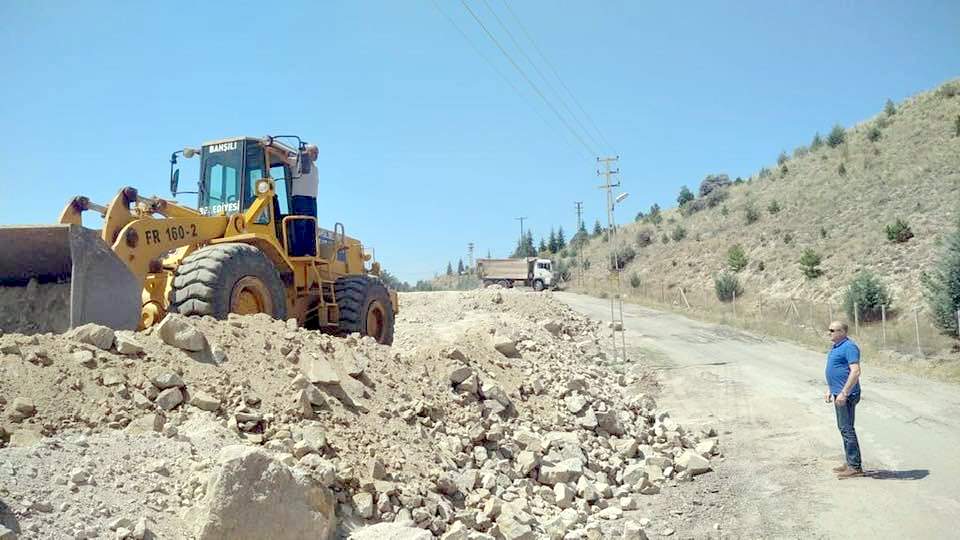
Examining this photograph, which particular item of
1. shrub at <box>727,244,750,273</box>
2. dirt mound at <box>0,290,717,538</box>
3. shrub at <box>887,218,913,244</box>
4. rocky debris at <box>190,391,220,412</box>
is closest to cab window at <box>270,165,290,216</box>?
dirt mound at <box>0,290,717,538</box>

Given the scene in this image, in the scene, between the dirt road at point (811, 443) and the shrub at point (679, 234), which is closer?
the dirt road at point (811, 443)

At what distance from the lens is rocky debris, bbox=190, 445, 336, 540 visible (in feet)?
13.0

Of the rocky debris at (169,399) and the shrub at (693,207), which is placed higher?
the shrub at (693,207)

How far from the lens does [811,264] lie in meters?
32.8

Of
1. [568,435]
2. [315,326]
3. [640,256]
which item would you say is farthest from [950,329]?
[640,256]

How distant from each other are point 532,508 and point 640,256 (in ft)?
158

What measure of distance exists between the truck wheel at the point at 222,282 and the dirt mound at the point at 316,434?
0.48m

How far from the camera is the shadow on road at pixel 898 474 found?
7289 mm

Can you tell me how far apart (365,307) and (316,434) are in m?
4.78

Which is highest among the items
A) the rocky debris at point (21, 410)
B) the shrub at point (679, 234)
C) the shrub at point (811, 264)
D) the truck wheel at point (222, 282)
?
the shrub at point (679, 234)

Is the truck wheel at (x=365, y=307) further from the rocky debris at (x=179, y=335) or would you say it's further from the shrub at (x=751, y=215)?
the shrub at (x=751, y=215)

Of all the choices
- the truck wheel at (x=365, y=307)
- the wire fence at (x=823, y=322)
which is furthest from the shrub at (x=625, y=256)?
the truck wheel at (x=365, y=307)

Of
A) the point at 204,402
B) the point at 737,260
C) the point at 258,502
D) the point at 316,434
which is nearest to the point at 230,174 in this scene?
the point at 204,402

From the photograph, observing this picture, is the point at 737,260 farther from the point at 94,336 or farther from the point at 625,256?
the point at 94,336
